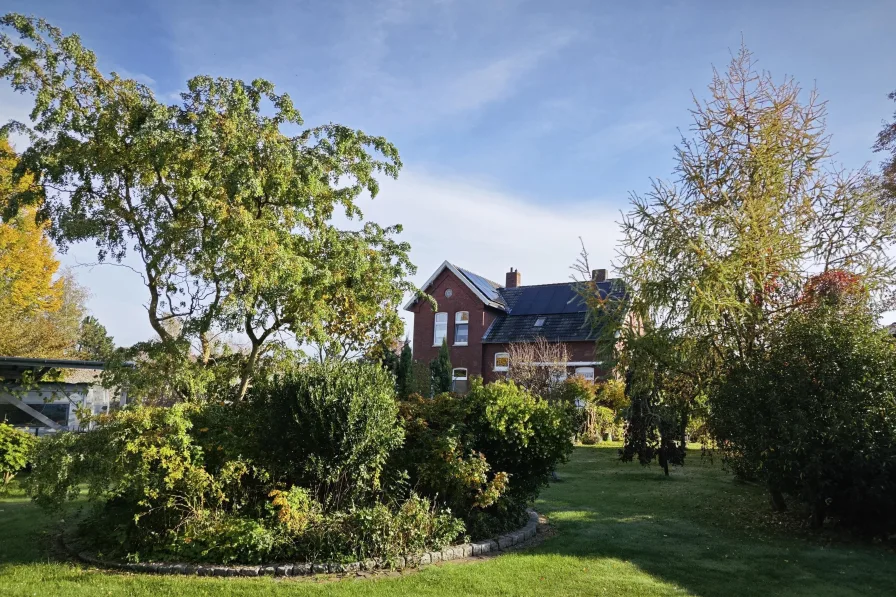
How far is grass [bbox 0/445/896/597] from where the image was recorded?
19.9 feet

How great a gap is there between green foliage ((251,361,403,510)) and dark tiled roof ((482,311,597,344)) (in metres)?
21.5

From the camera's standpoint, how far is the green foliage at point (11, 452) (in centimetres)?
1137

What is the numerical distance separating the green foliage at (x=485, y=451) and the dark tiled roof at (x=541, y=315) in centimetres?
1989

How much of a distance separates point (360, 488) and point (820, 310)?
714 centimetres

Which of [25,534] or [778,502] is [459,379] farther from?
[25,534]

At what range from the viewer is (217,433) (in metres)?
7.99

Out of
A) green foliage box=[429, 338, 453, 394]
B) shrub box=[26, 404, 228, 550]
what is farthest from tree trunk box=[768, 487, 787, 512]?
green foliage box=[429, 338, 453, 394]

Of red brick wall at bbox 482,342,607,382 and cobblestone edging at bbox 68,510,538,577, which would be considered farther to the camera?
red brick wall at bbox 482,342,607,382

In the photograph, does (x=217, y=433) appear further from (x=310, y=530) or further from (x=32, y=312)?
(x=32, y=312)

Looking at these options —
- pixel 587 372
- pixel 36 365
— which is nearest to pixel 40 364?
pixel 36 365

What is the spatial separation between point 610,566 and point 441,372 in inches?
897

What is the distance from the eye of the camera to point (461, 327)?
3266 centimetres

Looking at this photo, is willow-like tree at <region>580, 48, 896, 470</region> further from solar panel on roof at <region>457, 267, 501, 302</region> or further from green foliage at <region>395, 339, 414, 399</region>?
solar panel on roof at <region>457, 267, 501, 302</region>

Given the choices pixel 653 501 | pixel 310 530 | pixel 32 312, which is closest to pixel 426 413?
pixel 310 530
